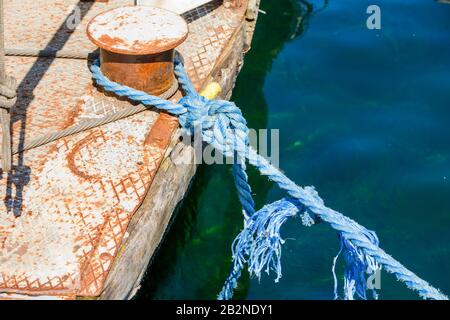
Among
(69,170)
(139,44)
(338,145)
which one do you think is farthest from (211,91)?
(338,145)

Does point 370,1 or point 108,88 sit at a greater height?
point 108,88

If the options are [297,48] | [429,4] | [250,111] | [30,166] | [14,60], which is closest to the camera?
[30,166]

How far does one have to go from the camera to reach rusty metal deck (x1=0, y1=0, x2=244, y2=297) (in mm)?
3205

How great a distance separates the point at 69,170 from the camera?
3.76m

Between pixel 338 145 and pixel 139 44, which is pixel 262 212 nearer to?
pixel 139 44

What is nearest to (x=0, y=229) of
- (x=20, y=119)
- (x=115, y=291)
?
(x=115, y=291)

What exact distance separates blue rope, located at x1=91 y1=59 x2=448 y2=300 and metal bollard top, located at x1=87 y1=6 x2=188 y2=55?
1.06ft

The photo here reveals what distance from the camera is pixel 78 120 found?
4156mm

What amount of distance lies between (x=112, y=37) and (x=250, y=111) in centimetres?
262

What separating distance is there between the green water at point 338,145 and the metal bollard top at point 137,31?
1716 mm

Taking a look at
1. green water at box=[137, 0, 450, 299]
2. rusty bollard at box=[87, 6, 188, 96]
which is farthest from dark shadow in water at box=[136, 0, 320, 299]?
rusty bollard at box=[87, 6, 188, 96]

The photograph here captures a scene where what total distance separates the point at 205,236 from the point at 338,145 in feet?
5.54

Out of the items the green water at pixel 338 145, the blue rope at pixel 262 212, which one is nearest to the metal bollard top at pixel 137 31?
the blue rope at pixel 262 212
